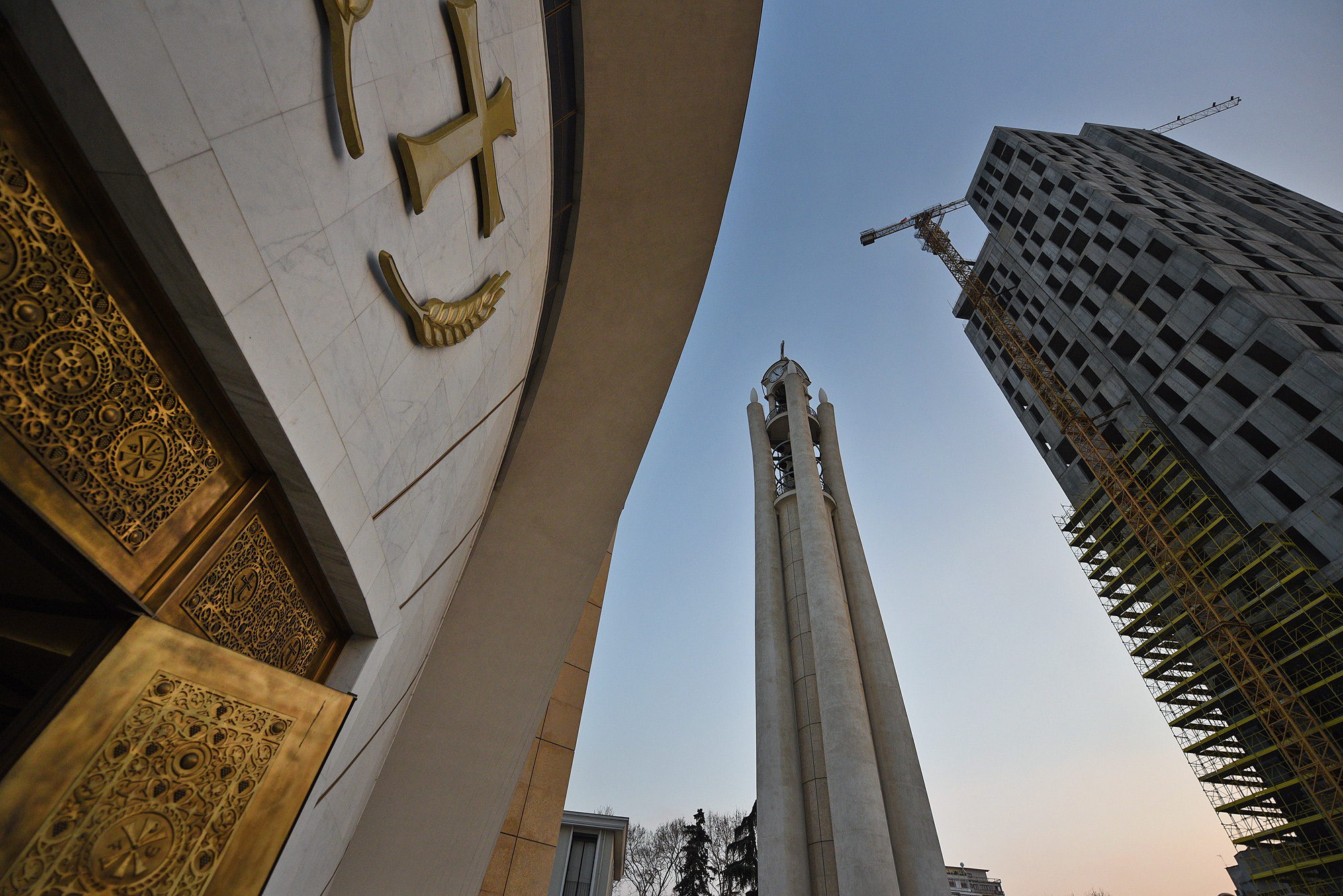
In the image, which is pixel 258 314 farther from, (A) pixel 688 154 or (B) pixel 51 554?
(A) pixel 688 154

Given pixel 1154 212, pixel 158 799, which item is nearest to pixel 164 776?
pixel 158 799

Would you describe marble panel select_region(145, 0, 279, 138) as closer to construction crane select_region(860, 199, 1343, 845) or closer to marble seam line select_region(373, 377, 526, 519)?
marble seam line select_region(373, 377, 526, 519)

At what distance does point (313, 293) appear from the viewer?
2.53m

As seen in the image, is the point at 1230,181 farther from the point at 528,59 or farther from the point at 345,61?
the point at 345,61

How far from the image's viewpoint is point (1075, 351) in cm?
3241

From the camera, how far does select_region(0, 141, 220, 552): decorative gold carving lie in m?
1.74

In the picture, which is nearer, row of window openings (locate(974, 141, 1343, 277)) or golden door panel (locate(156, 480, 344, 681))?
golden door panel (locate(156, 480, 344, 681))

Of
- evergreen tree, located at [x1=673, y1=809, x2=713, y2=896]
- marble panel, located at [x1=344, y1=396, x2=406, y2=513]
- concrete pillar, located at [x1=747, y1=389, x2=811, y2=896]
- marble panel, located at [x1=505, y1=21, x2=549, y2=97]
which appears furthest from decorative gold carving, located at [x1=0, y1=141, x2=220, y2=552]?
evergreen tree, located at [x1=673, y1=809, x2=713, y2=896]

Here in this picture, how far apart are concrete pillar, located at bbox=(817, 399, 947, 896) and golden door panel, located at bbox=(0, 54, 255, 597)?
2036 cm

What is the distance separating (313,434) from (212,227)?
0.92m

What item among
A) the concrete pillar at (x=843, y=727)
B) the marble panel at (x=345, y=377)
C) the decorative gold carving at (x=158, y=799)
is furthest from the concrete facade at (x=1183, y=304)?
the decorative gold carving at (x=158, y=799)

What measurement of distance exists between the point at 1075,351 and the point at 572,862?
3449 cm

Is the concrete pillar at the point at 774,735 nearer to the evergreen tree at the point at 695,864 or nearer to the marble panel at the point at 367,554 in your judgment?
the evergreen tree at the point at 695,864

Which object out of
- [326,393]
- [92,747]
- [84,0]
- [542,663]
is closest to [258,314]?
[326,393]
